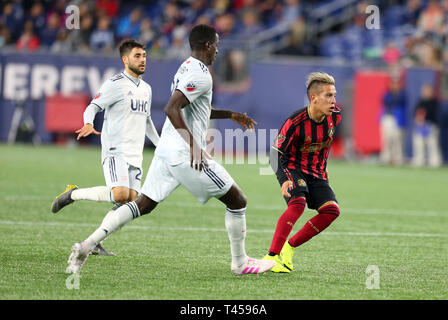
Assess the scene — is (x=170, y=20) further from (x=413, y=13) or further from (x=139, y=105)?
(x=139, y=105)

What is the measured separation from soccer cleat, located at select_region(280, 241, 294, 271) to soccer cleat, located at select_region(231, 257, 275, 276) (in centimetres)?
22

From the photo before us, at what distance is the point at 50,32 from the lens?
24.0 m

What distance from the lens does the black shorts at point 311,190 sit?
22.9 feet

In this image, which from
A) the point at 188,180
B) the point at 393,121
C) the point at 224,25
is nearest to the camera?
the point at 188,180

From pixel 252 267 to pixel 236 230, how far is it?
36cm

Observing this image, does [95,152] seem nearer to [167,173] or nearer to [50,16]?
[50,16]

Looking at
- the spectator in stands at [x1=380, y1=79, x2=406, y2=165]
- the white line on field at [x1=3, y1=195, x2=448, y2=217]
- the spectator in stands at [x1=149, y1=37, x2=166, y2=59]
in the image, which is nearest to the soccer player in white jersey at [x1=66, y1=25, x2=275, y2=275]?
the white line on field at [x1=3, y1=195, x2=448, y2=217]

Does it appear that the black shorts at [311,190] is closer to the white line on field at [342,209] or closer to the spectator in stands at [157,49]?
the white line on field at [342,209]

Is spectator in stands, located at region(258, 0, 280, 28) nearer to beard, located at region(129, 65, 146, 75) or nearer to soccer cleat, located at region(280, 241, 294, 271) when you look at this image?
beard, located at region(129, 65, 146, 75)

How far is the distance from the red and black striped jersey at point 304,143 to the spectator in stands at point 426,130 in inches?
529

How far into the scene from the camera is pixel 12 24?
79.6 ft

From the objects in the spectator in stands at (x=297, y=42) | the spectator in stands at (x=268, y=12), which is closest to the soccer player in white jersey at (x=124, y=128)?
the spectator in stands at (x=297, y=42)

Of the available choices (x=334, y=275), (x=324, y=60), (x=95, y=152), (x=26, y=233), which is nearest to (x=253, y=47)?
(x=324, y=60)

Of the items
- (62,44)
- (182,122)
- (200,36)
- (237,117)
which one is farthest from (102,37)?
(182,122)
